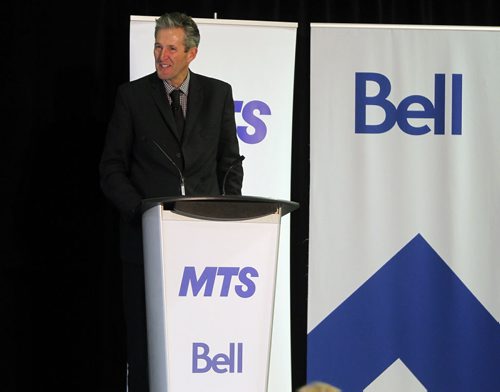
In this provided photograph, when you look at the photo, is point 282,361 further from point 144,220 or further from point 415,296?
point 144,220

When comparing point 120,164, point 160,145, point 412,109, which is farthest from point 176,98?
point 412,109

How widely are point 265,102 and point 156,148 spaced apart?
1239 millimetres

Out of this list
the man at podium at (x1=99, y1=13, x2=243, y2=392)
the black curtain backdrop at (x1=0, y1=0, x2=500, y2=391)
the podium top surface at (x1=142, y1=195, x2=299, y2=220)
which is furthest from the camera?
the black curtain backdrop at (x1=0, y1=0, x2=500, y2=391)

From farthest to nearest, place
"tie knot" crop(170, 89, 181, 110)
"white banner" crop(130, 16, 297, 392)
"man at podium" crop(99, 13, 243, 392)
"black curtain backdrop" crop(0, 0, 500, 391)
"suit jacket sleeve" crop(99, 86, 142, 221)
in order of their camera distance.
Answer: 1. "black curtain backdrop" crop(0, 0, 500, 391)
2. "white banner" crop(130, 16, 297, 392)
3. "tie knot" crop(170, 89, 181, 110)
4. "man at podium" crop(99, 13, 243, 392)
5. "suit jacket sleeve" crop(99, 86, 142, 221)

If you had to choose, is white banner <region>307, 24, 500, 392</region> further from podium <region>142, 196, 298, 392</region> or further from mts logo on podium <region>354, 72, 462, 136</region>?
podium <region>142, 196, 298, 392</region>

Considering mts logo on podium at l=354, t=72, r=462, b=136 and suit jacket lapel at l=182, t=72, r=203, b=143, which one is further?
mts logo on podium at l=354, t=72, r=462, b=136

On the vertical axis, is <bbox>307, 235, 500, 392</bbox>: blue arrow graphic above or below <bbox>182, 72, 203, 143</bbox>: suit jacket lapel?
below

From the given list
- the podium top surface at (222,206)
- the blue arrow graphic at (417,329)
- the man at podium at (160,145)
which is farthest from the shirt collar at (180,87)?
the blue arrow graphic at (417,329)

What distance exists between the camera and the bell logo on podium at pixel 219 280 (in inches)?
115

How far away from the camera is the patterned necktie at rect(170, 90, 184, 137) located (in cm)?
349

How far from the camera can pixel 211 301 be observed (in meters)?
2.95

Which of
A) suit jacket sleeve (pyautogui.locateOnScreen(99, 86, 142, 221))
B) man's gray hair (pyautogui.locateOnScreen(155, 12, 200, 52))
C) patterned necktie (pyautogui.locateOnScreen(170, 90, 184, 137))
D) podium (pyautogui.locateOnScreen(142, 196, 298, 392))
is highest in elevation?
man's gray hair (pyautogui.locateOnScreen(155, 12, 200, 52))

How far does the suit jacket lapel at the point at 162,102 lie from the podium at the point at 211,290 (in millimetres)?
539

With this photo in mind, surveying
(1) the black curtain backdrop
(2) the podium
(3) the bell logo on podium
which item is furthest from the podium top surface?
(1) the black curtain backdrop
